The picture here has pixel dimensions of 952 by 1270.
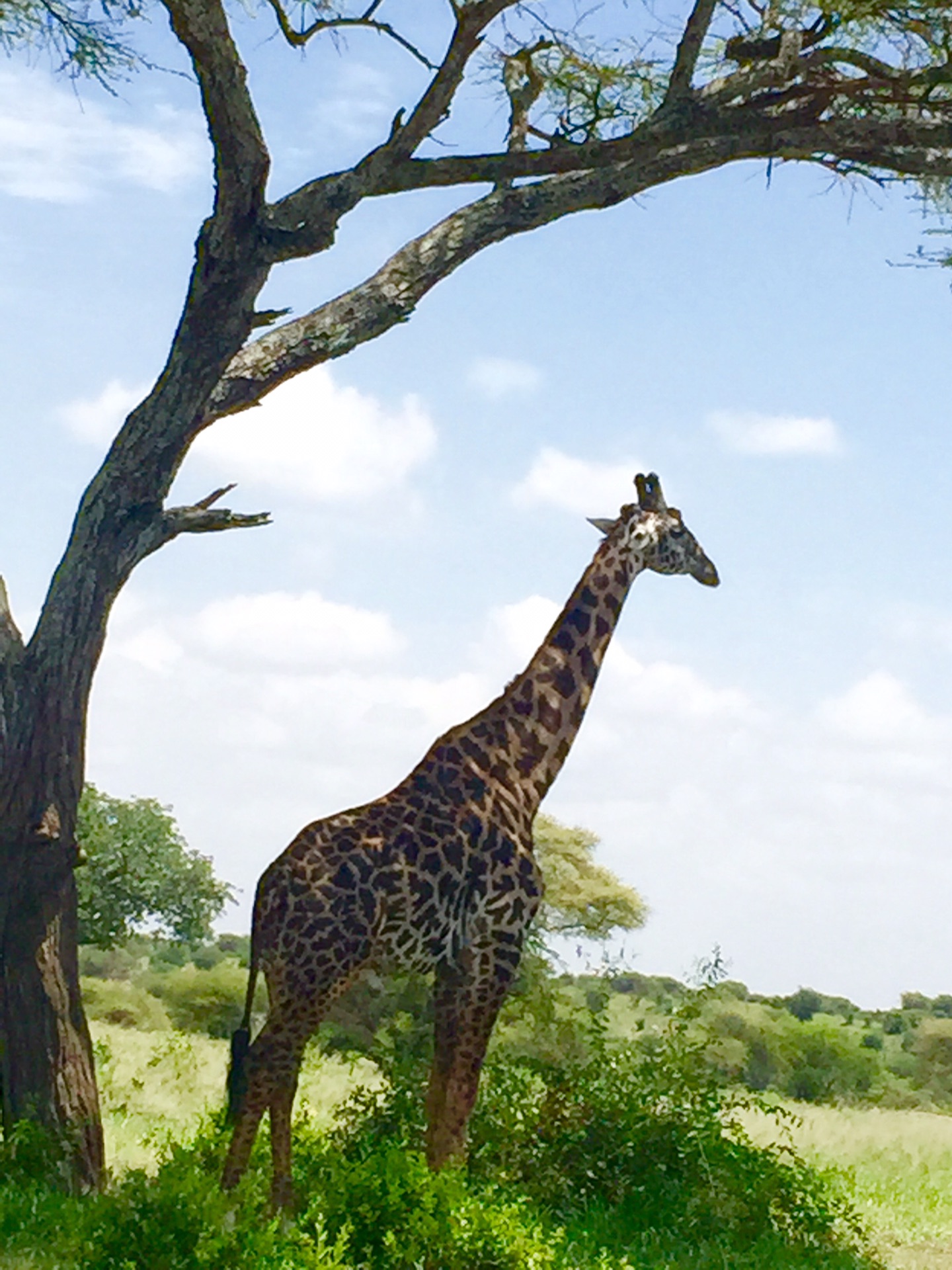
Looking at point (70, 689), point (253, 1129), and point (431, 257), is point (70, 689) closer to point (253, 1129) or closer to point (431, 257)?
point (253, 1129)

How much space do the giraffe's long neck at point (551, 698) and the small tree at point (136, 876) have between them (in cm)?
996

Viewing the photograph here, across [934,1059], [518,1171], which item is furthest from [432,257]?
[934,1059]

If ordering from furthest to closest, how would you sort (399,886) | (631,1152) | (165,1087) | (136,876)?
(136,876), (165,1087), (631,1152), (399,886)

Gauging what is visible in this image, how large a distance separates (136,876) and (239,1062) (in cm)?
1125

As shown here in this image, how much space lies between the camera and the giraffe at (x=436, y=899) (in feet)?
24.0

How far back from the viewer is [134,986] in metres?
25.2

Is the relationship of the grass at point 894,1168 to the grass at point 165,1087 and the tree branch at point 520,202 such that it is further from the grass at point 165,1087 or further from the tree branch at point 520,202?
the tree branch at point 520,202

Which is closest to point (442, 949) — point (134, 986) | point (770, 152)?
point (770, 152)

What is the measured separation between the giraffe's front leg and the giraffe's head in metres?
2.40

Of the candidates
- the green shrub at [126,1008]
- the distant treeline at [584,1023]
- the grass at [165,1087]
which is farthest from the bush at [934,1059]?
the green shrub at [126,1008]

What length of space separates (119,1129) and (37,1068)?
318 cm

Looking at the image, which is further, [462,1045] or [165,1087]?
[165,1087]

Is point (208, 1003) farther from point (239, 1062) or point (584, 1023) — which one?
point (239, 1062)

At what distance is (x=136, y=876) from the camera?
1827cm
